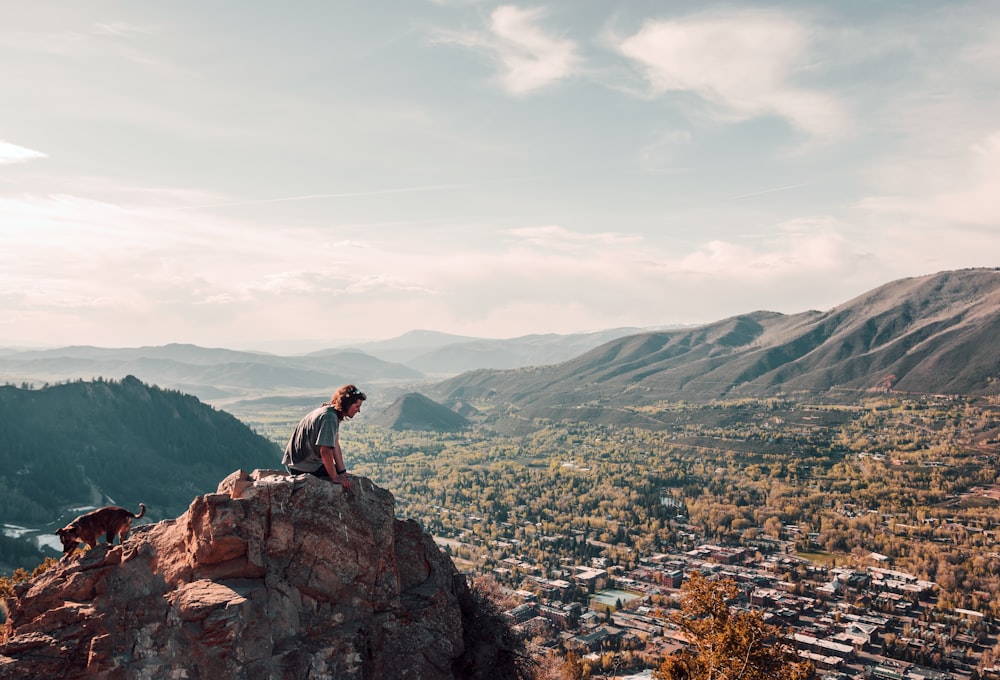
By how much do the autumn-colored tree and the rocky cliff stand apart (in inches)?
468

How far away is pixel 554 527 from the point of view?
160875mm

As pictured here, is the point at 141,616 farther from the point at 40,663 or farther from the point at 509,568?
the point at 509,568

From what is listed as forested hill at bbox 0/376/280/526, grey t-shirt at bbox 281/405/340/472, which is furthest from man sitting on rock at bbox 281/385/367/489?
forested hill at bbox 0/376/280/526

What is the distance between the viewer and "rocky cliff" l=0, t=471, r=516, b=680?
14.2 metres

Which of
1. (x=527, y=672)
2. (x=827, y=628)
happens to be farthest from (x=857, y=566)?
(x=527, y=672)

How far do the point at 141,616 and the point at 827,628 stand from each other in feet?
327

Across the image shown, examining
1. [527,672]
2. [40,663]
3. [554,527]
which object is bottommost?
[554,527]

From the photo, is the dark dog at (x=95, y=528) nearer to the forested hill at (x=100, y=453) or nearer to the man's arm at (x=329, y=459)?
the man's arm at (x=329, y=459)

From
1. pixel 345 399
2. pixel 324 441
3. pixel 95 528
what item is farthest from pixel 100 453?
pixel 324 441

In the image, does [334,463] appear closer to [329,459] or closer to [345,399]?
[329,459]

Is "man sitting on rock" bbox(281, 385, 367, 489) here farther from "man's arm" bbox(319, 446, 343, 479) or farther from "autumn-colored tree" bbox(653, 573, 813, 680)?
"autumn-colored tree" bbox(653, 573, 813, 680)

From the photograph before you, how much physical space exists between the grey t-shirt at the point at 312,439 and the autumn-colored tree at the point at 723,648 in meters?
17.9

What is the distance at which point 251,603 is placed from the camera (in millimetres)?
14664

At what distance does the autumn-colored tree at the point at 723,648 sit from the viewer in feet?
80.9
